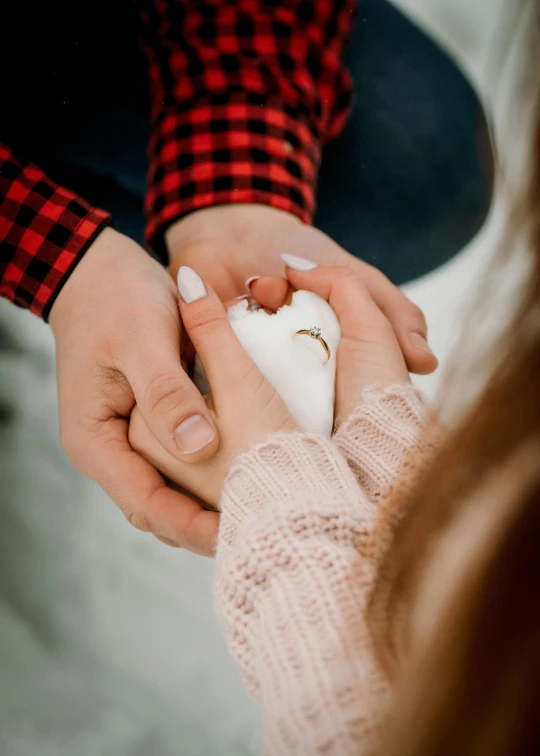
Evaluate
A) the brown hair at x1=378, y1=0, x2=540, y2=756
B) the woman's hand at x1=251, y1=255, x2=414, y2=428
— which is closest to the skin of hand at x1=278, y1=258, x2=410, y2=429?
the woman's hand at x1=251, y1=255, x2=414, y2=428

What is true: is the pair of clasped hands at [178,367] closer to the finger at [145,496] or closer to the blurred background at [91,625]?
the finger at [145,496]

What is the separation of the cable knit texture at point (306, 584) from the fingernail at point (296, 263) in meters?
0.19

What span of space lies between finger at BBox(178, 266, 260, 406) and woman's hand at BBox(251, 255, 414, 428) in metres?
0.08

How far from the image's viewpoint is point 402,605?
0.20m

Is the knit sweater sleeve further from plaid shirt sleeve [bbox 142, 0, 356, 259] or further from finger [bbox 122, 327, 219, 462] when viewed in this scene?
plaid shirt sleeve [bbox 142, 0, 356, 259]

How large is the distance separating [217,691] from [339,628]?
39 cm

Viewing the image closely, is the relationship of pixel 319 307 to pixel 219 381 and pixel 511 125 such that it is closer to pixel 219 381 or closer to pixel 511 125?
pixel 219 381

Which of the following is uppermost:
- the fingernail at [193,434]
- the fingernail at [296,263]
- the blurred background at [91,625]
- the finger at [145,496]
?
the fingernail at [296,263]

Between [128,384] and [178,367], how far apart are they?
6 centimetres

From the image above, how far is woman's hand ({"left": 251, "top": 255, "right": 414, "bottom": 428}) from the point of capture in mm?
422

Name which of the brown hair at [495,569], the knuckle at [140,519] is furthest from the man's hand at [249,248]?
the brown hair at [495,569]

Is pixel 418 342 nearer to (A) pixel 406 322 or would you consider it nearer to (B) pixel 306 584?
(A) pixel 406 322

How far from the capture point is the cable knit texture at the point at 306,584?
23 cm

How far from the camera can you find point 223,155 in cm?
54
